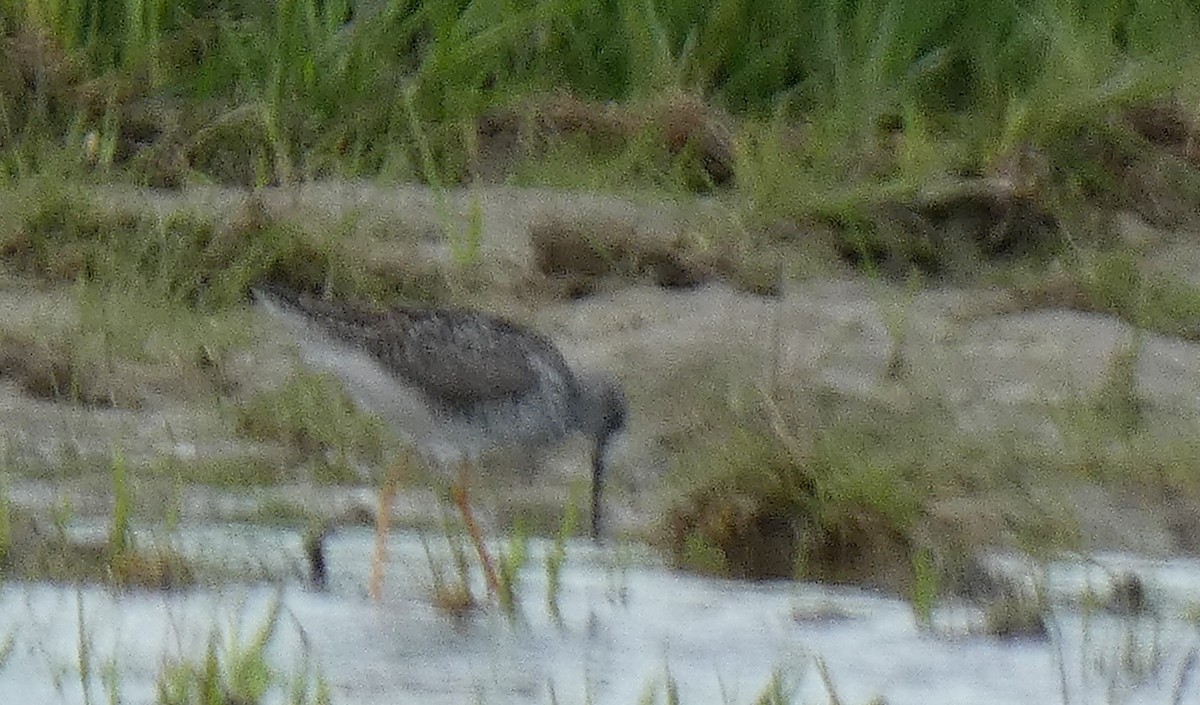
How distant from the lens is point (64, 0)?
20.4 ft

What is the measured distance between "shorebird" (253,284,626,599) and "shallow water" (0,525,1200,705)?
17.2 inches

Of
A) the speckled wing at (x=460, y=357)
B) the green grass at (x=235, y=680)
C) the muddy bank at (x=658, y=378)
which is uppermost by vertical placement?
the green grass at (x=235, y=680)

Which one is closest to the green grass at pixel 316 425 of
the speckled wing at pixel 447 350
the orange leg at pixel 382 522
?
the orange leg at pixel 382 522

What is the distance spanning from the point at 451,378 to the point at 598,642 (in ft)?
2.90

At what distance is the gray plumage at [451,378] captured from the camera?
13.5ft

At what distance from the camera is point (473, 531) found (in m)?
3.76

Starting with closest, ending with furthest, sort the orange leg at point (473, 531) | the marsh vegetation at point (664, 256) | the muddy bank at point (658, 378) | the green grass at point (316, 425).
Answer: the orange leg at point (473, 531) < the marsh vegetation at point (664, 256) < the muddy bank at point (658, 378) < the green grass at point (316, 425)

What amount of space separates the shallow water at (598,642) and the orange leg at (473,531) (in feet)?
0.20

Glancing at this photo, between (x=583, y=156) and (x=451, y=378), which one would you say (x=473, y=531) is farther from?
(x=583, y=156)

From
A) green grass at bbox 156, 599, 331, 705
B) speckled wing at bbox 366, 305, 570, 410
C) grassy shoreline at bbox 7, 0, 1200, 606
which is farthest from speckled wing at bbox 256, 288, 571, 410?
green grass at bbox 156, 599, 331, 705

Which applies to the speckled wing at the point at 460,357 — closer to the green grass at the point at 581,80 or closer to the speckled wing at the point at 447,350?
the speckled wing at the point at 447,350

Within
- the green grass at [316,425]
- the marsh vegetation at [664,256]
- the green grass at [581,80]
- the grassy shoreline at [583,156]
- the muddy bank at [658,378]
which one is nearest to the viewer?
the marsh vegetation at [664,256]

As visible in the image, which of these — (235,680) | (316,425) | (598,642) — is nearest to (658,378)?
(316,425)

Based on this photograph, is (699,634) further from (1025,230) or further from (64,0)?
(64,0)
